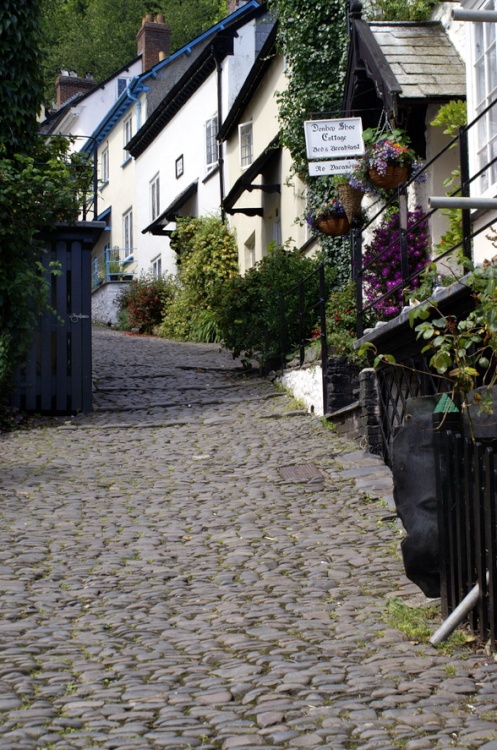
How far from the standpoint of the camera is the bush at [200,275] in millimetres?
26391

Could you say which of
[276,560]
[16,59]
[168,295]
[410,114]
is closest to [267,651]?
[276,560]

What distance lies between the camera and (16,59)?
14500 millimetres

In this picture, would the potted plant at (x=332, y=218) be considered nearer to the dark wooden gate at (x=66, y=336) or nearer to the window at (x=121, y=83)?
the dark wooden gate at (x=66, y=336)

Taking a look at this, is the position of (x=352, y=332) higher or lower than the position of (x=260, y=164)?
lower

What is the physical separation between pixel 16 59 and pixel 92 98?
30.4 metres

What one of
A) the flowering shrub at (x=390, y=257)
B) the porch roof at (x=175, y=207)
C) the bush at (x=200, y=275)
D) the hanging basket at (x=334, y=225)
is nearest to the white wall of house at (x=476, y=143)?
the flowering shrub at (x=390, y=257)

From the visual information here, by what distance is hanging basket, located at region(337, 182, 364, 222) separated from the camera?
43.3 feet

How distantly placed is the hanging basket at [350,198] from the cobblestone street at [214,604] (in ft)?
9.05

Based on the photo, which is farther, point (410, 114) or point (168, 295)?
point (168, 295)

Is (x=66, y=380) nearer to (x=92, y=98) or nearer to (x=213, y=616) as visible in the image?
(x=213, y=616)

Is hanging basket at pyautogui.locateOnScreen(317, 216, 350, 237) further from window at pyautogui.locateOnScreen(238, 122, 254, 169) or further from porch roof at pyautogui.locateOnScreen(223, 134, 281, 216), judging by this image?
window at pyautogui.locateOnScreen(238, 122, 254, 169)

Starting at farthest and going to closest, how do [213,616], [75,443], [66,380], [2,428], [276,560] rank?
[66,380] < [2,428] < [75,443] < [276,560] < [213,616]

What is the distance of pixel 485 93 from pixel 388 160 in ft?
5.00

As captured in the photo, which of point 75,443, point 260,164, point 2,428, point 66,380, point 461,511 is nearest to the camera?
point 461,511
